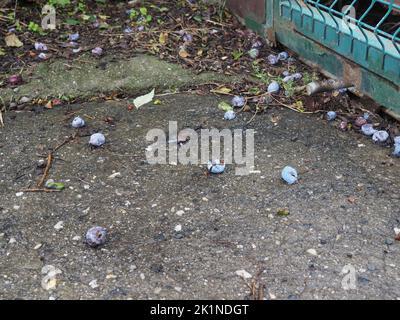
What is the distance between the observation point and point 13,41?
3.87 metres

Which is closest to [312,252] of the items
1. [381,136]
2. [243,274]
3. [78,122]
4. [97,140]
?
[243,274]

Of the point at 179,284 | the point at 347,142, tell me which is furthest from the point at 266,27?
the point at 179,284

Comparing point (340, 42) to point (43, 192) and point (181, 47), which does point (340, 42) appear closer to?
point (181, 47)

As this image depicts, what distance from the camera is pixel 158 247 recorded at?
2.30 m

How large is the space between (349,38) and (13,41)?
2127mm

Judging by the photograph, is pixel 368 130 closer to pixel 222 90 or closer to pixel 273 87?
pixel 273 87

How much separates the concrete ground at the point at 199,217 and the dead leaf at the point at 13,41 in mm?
878

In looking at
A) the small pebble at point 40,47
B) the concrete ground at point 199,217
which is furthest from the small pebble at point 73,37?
the concrete ground at point 199,217

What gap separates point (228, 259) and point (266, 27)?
2091 millimetres

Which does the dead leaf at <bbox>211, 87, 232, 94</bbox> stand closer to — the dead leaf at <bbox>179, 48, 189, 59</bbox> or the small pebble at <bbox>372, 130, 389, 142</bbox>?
the dead leaf at <bbox>179, 48, 189, 59</bbox>

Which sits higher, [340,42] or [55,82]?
[340,42]

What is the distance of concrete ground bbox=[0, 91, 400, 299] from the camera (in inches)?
84.1

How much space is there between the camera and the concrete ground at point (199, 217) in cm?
214

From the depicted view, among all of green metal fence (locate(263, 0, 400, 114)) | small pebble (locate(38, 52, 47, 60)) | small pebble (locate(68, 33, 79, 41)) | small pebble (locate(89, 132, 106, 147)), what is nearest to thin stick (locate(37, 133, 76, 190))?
small pebble (locate(89, 132, 106, 147))
